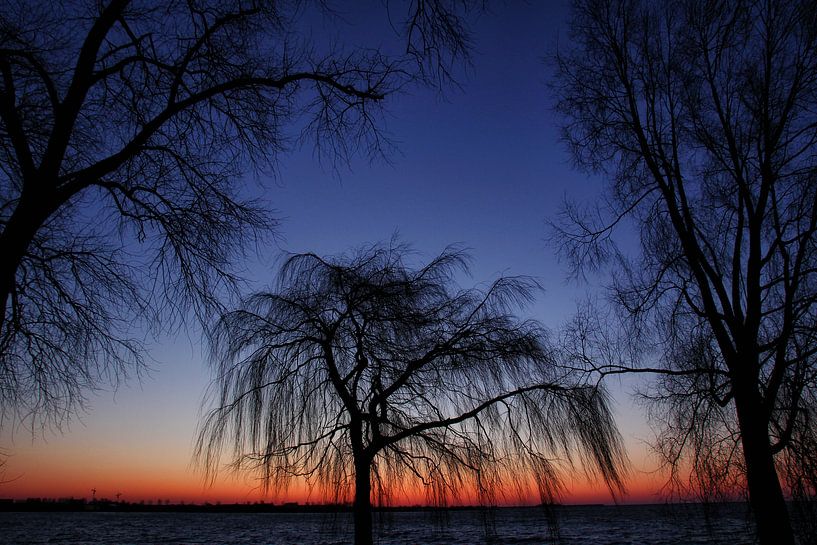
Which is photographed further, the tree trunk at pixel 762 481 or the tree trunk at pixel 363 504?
the tree trunk at pixel 363 504

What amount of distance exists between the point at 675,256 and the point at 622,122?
231cm

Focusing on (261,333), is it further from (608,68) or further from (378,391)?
(608,68)

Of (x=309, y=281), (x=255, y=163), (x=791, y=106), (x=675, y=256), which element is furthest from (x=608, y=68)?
(x=255, y=163)

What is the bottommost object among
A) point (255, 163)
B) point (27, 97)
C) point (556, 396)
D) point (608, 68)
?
point (556, 396)

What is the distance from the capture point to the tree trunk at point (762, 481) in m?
5.89

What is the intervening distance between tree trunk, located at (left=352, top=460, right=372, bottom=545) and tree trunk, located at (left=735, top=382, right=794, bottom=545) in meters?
4.65

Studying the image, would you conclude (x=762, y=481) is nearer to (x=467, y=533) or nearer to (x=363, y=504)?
(x=363, y=504)

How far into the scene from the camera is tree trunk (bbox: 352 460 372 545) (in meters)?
6.55

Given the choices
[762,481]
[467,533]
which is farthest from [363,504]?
[467,533]

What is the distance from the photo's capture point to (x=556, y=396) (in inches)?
265

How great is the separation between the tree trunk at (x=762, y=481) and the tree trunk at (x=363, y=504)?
15.3 ft

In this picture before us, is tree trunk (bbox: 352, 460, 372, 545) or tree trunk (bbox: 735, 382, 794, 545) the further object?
tree trunk (bbox: 352, 460, 372, 545)

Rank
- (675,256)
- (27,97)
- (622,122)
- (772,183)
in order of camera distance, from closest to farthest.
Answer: (27,97) < (772,183) < (675,256) < (622,122)

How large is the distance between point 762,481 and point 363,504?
15.7 feet
